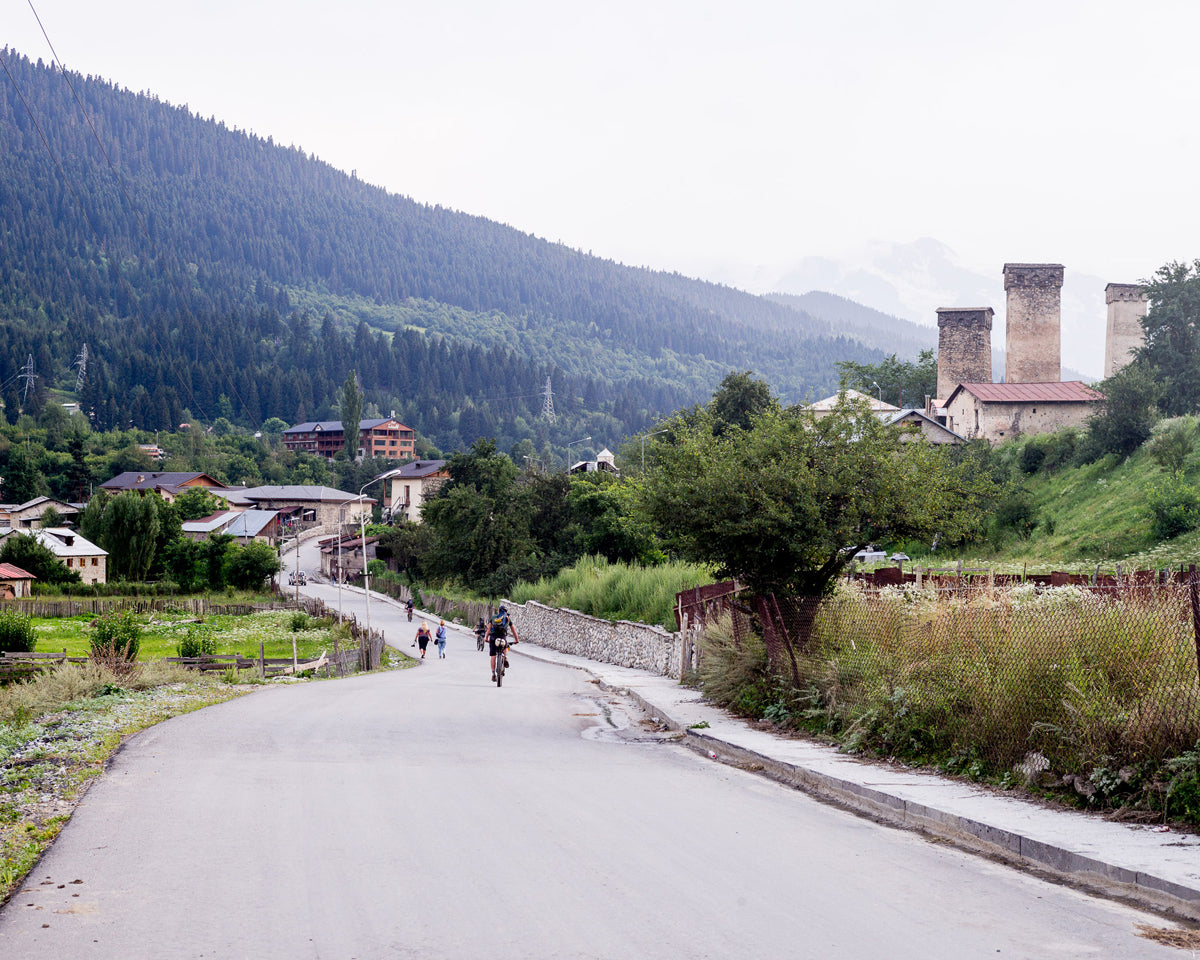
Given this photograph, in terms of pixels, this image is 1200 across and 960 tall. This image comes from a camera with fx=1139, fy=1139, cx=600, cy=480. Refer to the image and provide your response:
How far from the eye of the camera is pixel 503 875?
7180mm

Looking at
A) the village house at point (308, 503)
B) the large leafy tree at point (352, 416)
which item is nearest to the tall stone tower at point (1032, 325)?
the village house at point (308, 503)

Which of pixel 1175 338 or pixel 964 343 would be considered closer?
pixel 1175 338

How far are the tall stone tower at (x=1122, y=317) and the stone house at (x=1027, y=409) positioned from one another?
11084 millimetres

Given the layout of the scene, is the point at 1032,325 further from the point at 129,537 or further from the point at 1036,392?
the point at 129,537

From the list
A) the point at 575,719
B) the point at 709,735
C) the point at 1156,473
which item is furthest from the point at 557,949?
the point at 1156,473

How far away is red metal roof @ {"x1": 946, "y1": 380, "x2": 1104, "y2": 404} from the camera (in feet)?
215

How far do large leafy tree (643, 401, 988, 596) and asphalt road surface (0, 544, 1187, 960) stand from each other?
441 cm

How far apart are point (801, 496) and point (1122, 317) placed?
227 ft

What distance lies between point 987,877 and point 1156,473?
145 feet

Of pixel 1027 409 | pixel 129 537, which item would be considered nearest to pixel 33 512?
pixel 129 537

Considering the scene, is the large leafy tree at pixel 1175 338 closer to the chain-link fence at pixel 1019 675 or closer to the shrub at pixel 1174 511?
the shrub at pixel 1174 511

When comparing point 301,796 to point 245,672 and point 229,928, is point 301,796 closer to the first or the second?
point 229,928

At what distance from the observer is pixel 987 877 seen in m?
7.38

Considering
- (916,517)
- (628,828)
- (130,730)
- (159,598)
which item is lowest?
(159,598)
